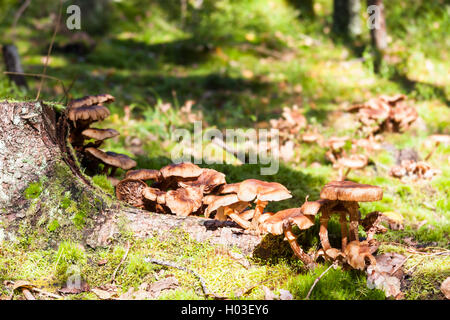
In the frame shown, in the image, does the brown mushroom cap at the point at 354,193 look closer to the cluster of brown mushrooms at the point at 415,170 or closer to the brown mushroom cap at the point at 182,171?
the brown mushroom cap at the point at 182,171

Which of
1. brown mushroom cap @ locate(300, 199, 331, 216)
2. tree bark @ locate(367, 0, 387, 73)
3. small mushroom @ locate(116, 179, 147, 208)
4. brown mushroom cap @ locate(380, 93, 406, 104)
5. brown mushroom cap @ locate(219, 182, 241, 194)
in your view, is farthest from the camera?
tree bark @ locate(367, 0, 387, 73)

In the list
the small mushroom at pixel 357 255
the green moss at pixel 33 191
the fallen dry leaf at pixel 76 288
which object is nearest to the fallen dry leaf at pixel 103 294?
the fallen dry leaf at pixel 76 288

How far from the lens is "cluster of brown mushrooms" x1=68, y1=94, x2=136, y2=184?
4172mm

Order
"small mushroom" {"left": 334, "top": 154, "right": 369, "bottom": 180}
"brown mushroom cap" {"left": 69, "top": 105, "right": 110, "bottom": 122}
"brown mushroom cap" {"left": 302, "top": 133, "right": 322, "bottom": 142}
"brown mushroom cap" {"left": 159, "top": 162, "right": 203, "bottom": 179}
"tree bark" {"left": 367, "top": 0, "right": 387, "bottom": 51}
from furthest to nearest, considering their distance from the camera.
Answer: "tree bark" {"left": 367, "top": 0, "right": 387, "bottom": 51}, "brown mushroom cap" {"left": 302, "top": 133, "right": 322, "bottom": 142}, "small mushroom" {"left": 334, "top": 154, "right": 369, "bottom": 180}, "brown mushroom cap" {"left": 69, "top": 105, "right": 110, "bottom": 122}, "brown mushroom cap" {"left": 159, "top": 162, "right": 203, "bottom": 179}

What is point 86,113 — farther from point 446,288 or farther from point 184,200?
point 446,288

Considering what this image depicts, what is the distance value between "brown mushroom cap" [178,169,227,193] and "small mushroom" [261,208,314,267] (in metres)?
0.66

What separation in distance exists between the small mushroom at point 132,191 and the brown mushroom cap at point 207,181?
410 millimetres

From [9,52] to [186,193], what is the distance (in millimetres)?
6863

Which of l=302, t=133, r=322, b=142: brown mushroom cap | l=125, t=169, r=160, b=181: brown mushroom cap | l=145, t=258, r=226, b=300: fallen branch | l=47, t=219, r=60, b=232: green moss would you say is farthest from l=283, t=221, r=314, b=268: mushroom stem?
l=302, t=133, r=322, b=142: brown mushroom cap

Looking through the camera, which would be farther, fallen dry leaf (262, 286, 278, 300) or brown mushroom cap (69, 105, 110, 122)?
brown mushroom cap (69, 105, 110, 122)

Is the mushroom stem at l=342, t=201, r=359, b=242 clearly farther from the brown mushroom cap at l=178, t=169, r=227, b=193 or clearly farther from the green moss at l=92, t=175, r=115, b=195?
the green moss at l=92, t=175, r=115, b=195

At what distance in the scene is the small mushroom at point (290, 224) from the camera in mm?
3117
